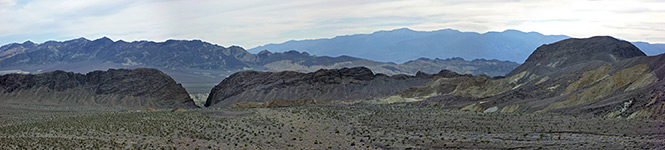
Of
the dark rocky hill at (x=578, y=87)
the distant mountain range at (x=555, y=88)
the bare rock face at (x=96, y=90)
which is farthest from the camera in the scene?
the bare rock face at (x=96, y=90)

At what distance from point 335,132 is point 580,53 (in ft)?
272

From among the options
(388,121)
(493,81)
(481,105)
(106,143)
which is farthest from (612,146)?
(493,81)

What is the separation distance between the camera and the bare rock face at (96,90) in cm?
10619

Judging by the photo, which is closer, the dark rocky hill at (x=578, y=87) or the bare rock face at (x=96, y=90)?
the dark rocky hill at (x=578, y=87)

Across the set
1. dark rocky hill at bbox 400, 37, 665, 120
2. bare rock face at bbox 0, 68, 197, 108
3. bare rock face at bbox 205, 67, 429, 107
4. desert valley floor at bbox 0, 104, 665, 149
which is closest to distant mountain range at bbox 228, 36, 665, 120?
dark rocky hill at bbox 400, 37, 665, 120

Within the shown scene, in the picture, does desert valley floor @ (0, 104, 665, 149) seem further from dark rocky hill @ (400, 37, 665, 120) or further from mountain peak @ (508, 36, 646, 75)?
mountain peak @ (508, 36, 646, 75)

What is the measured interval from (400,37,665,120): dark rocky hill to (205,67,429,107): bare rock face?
1555cm

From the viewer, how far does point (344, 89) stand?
4621 inches

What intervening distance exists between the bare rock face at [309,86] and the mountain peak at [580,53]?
2314 centimetres

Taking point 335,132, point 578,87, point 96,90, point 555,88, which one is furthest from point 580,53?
point 96,90

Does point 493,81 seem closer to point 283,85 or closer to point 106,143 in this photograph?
point 283,85

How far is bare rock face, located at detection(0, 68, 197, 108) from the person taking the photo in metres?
106

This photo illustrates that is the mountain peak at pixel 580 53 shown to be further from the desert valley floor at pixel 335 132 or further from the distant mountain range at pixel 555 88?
the desert valley floor at pixel 335 132

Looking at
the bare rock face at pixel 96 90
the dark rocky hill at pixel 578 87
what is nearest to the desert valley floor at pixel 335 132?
the dark rocky hill at pixel 578 87
